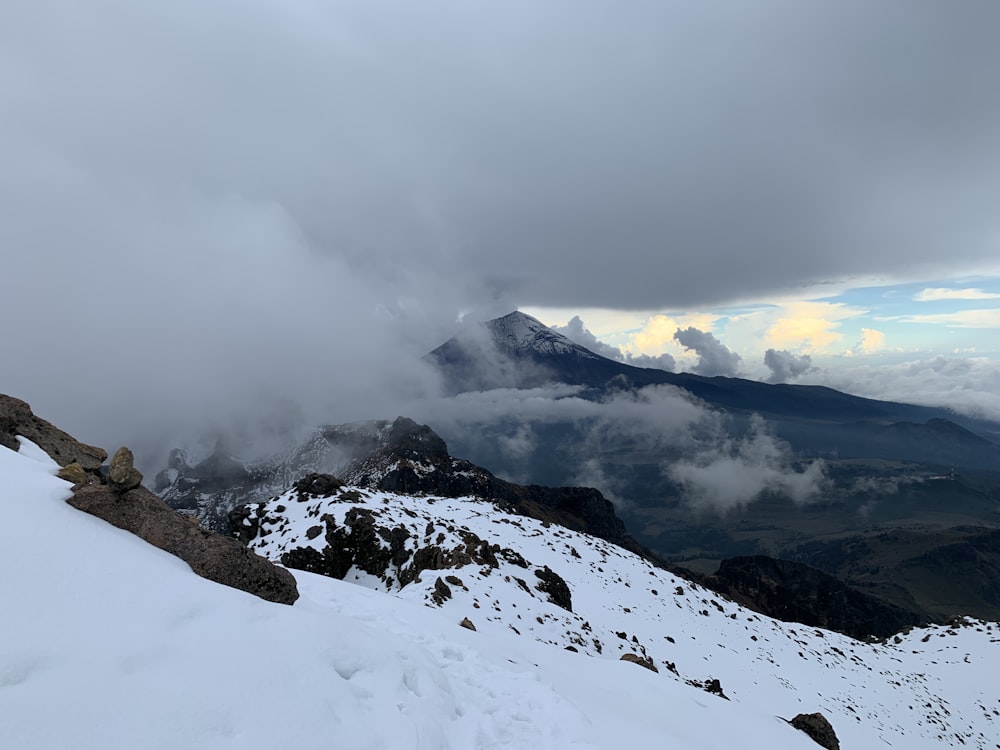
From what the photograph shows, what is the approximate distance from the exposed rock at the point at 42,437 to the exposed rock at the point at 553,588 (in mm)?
27517

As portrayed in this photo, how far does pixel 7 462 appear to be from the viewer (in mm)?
10266

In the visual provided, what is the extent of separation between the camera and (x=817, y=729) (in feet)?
62.6

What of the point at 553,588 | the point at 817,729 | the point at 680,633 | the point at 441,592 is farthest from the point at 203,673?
the point at 680,633

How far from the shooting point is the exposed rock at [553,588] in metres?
33.3

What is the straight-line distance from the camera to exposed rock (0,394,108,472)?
14.5 metres

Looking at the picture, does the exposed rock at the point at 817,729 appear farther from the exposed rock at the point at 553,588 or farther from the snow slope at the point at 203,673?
the exposed rock at the point at 553,588

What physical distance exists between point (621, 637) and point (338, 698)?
1169 inches

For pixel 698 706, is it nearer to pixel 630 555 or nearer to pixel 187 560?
pixel 187 560

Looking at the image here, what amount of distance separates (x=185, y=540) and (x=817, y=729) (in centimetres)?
2515

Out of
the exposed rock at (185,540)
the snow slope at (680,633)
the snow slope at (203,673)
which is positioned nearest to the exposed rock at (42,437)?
the snow slope at (203,673)

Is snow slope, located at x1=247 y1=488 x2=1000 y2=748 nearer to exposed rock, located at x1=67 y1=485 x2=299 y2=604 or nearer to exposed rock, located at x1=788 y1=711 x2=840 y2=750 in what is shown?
exposed rock, located at x1=788 y1=711 x2=840 y2=750

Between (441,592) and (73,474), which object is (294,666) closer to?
(73,474)

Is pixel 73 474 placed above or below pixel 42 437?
below

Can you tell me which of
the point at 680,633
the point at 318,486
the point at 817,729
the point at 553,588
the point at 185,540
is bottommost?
the point at 680,633
